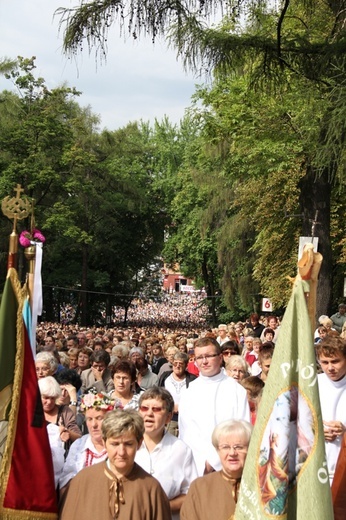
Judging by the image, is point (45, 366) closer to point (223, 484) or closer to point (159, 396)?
point (159, 396)

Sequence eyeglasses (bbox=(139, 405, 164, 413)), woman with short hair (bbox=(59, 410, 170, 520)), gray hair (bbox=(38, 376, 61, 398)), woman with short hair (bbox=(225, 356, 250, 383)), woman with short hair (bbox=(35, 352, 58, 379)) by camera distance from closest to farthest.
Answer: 1. woman with short hair (bbox=(59, 410, 170, 520))
2. eyeglasses (bbox=(139, 405, 164, 413))
3. gray hair (bbox=(38, 376, 61, 398))
4. woman with short hair (bbox=(35, 352, 58, 379))
5. woman with short hair (bbox=(225, 356, 250, 383))

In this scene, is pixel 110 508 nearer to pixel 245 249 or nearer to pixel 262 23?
pixel 262 23

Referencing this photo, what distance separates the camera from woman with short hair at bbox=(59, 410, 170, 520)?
4.57 meters

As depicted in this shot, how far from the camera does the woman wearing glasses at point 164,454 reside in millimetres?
5461

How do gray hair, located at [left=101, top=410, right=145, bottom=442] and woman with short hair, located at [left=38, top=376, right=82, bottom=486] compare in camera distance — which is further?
woman with short hair, located at [left=38, top=376, right=82, bottom=486]

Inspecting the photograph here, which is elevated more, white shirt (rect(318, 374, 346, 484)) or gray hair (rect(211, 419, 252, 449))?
white shirt (rect(318, 374, 346, 484))

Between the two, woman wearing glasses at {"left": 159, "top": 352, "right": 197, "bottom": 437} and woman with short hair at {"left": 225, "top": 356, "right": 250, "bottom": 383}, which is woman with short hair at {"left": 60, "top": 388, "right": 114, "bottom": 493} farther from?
woman wearing glasses at {"left": 159, "top": 352, "right": 197, "bottom": 437}

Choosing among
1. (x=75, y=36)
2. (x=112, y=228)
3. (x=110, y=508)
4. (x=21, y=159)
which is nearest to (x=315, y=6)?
(x=75, y=36)

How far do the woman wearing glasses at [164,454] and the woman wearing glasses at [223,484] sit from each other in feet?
2.16

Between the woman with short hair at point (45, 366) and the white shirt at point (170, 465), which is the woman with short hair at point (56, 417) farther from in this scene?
the woman with short hair at point (45, 366)

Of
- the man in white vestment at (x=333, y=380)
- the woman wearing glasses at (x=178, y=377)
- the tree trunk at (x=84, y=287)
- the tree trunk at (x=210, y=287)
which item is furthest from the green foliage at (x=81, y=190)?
the man in white vestment at (x=333, y=380)

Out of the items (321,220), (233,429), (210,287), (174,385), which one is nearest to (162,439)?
(233,429)

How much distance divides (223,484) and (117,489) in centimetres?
53

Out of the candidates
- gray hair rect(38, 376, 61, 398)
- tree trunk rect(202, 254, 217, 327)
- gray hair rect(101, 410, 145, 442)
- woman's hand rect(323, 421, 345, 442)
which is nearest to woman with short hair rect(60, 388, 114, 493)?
gray hair rect(101, 410, 145, 442)
